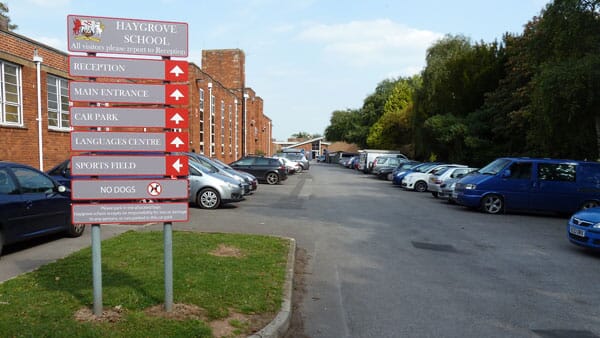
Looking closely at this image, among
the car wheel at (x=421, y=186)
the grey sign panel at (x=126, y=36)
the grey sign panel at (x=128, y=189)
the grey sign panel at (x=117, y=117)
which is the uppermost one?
the grey sign panel at (x=126, y=36)

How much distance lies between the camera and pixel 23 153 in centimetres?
1464

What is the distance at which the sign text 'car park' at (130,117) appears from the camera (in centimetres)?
464

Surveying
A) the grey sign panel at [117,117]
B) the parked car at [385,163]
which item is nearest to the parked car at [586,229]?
the grey sign panel at [117,117]

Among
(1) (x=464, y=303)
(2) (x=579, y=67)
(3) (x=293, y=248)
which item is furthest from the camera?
(2) (x=579, y=67)

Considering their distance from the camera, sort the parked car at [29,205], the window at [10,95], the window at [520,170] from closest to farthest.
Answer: the parked car at [29,205] < the window at [10,95] < the window at [520,170]

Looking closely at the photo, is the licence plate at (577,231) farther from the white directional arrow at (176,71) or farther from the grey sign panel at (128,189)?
A: the white directional arrow at (176,71)

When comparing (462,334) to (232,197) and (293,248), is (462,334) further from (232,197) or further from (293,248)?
(232,197)

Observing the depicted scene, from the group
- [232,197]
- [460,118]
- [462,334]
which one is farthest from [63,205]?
[460,118]

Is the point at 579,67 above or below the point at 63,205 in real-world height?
above

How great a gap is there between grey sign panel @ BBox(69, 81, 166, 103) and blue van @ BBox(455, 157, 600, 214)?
12420mm

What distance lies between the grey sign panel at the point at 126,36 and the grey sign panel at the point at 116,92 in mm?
346

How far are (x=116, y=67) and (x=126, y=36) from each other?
13.3 inches

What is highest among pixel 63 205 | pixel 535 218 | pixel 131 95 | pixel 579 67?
pixel 579 67

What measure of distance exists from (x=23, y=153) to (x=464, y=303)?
566 inches
